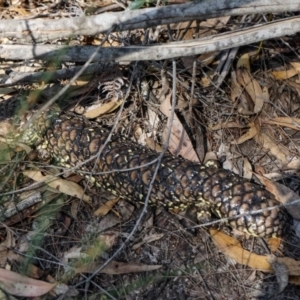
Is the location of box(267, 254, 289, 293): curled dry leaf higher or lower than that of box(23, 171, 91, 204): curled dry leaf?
lower

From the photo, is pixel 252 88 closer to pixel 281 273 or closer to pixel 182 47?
pixel 182 47

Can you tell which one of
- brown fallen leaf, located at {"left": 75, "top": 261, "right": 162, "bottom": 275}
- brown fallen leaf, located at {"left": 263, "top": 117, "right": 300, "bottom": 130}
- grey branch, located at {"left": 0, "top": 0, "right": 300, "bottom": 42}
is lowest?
brown fallen leaf, located at {"left": 75, "top": 261, "right": 162, "bottom": 275}

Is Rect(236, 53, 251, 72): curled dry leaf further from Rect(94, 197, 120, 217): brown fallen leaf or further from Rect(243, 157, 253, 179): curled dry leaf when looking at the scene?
Rect(94, 197, 120, 217): brown fallen leaf

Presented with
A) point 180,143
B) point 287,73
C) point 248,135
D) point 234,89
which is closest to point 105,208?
point 180,143

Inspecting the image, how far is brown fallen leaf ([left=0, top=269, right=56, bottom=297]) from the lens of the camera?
273 cm

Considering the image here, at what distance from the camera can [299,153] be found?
123 inches

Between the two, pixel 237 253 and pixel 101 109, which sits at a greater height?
pixel 101 109

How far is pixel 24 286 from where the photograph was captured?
108 inches

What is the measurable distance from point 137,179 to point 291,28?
41.8 inches

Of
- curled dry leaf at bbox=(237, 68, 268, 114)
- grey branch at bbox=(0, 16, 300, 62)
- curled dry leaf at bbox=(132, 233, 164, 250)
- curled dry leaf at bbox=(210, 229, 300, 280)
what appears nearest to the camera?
grey branch at bbox=(0, 16, 300, 62)

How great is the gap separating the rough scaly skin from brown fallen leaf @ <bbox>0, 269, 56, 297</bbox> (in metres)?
0.59

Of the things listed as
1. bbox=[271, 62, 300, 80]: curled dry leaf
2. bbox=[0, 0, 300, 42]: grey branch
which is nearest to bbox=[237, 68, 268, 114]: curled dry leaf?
bbox=[271, 62, 300, 80]: curled dry leaf

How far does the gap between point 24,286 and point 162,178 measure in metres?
0.86

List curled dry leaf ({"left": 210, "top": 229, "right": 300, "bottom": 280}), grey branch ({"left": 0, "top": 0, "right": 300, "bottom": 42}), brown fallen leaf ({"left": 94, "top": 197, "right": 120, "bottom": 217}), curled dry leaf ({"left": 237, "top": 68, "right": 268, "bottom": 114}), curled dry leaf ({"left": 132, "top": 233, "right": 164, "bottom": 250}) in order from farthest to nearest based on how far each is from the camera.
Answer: curled dry leaf ({"left": 237, "top": 68, "right": 268, "bottom": 114}), brown fallen leaf ({"left": 94, "top": 197, "right": 120, "bottom": 217}), curled dry leaf ({"left": 132, "top": 233, "right": 164, "bottom": 250}), curled dry leaf ({"left": 210, "top": 229, "right": 300, "bottom": 280}), grey branch ({"left": 0, "top": 0, "right": 300, "bottom": 42})
